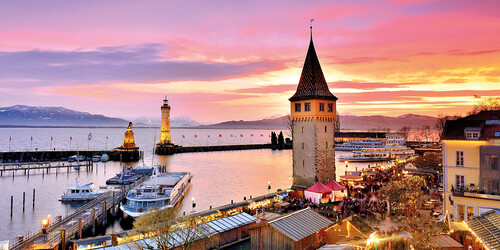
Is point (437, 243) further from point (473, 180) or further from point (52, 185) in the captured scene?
point (52, 185)

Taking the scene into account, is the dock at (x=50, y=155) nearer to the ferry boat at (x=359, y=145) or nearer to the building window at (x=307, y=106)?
the building window at (x=307, y=106)

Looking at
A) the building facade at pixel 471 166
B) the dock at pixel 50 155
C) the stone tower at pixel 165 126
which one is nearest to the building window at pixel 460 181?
the building facade at pixel 471 166

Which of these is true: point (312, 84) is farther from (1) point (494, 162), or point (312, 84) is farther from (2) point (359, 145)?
(2) point (359, 145)

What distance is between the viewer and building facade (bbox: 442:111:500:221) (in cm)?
2136

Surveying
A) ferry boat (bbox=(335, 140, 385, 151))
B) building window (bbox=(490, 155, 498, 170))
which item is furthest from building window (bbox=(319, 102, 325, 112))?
ferry boat (bbox=(335, 140, 385, 151))

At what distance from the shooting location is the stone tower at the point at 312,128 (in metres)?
33.6

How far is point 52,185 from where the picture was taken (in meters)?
51.4

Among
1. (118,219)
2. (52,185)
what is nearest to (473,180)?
(118,219)

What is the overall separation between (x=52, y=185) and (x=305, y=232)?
4923 cm

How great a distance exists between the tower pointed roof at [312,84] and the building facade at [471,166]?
12.3 metres

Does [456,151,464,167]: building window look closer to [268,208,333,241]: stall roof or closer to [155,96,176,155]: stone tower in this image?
[268,208,333,241]: stall roof

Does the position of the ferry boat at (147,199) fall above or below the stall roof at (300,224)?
below

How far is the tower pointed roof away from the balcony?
14.7m

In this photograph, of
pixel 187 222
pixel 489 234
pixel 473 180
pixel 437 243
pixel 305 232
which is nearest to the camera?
pixel 489 234
